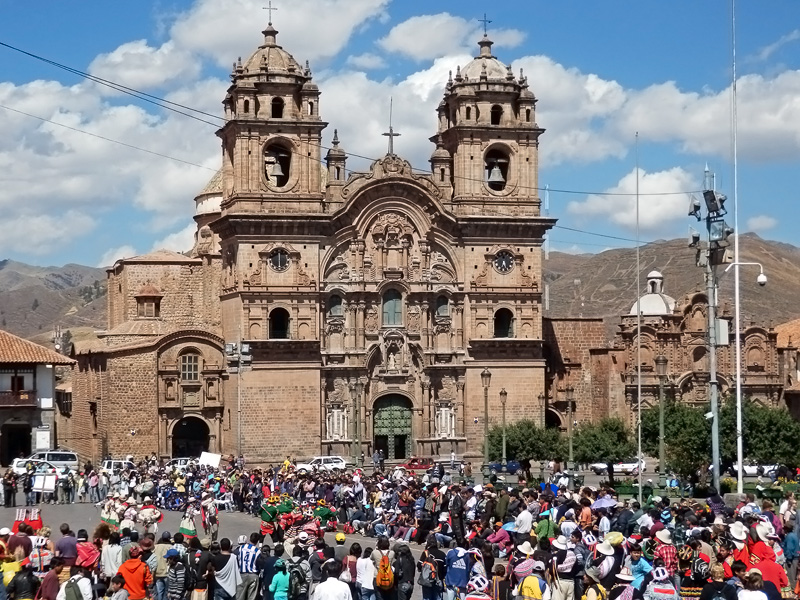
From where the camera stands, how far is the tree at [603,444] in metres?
55.8

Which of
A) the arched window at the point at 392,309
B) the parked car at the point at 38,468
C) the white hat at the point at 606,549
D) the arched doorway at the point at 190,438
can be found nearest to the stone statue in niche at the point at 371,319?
the arched window at the point at 392,309

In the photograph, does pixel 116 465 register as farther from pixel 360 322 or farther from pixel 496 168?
pixel 496 168

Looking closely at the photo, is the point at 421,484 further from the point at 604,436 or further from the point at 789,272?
the point at 789,272

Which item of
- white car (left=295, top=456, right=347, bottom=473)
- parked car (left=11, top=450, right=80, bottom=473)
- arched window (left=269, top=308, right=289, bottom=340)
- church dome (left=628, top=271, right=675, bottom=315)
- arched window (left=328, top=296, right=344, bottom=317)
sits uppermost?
church dome (left=628, top=271, right=675, bottom=315)

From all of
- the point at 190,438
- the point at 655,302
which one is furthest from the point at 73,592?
the point at 655,302

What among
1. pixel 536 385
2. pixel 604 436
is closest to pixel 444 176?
pixel 536 385

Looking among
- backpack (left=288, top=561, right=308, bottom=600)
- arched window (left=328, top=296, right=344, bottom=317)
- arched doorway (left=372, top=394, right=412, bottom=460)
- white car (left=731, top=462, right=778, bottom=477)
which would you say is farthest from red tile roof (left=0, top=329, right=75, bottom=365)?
backpack (left=288, top=561, right=308, bottom=600)

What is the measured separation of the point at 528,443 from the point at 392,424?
710 cm

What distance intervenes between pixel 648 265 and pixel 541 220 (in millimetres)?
90803

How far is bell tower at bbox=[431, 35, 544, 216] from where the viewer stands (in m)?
64.2

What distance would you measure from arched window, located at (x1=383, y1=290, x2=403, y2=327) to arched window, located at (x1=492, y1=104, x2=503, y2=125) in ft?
28.3

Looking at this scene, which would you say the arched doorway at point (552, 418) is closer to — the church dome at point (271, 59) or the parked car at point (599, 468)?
the parked car at point (599, 468)

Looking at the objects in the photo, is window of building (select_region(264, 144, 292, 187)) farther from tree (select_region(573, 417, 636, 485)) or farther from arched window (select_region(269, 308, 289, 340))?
tree (select_region(573, 417, 636, 485))

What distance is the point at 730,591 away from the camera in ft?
60.7
